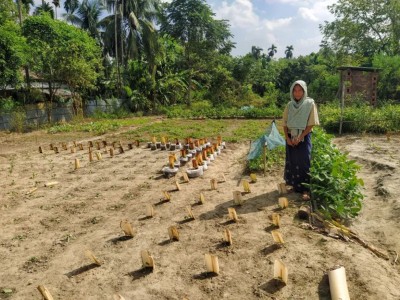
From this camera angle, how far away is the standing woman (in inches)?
190

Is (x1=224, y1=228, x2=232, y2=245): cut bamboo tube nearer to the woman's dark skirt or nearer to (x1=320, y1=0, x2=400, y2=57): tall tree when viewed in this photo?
the woman's dark skirt

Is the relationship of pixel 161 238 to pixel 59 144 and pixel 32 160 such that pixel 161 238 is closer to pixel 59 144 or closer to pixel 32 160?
pixel 32 160

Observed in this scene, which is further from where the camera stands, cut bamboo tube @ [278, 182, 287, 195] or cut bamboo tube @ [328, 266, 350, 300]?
cut bamboo tube @ [278, 182, 287, 195]

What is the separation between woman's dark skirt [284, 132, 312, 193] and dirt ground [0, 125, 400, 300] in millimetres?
242

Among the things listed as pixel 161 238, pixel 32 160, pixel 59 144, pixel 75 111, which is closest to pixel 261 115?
pixel 75 111

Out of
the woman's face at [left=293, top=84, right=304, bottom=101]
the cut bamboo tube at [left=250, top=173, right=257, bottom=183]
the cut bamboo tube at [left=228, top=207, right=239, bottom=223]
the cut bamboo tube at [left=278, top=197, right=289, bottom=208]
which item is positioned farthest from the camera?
the cut bamboo tube at [left=250, top=173, right=257, bottom=183]

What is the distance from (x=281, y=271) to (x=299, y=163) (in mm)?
2399

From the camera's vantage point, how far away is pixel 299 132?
16.3ft

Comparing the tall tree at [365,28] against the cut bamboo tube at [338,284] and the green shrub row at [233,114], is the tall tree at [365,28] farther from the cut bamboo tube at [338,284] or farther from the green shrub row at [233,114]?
the cut bamboo tube at [338,284]

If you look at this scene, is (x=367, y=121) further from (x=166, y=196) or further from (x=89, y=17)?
(x=89, y=17)

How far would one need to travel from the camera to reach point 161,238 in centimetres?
394

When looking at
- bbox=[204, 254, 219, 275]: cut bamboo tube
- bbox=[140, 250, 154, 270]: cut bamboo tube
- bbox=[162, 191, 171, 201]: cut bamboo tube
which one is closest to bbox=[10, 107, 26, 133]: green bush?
bbox=[162, 191, 171, 201]: cut bamboo tube

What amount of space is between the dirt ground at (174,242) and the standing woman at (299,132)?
343 mm

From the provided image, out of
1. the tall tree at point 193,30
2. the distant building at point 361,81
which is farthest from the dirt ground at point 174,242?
the tall tree at point 193,30
